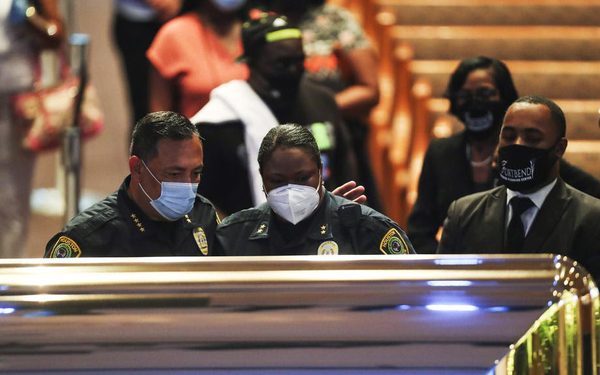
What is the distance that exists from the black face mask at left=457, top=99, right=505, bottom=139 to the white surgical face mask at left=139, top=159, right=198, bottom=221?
1.54m

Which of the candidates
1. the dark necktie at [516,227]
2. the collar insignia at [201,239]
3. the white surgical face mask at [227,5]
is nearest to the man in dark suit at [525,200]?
the dark necktie at [516,227]

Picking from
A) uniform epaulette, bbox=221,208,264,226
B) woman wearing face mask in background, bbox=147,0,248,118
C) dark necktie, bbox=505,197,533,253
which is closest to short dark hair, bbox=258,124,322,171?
uniform epaulette, bbox=221,208,264,226

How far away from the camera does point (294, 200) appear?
129 inches

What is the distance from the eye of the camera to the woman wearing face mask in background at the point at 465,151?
14.9 feet

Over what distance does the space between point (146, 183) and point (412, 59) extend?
15.6 ft

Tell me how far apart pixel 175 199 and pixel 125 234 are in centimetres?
15

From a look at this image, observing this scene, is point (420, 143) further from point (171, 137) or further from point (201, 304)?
point (201, 304)

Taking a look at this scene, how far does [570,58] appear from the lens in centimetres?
809

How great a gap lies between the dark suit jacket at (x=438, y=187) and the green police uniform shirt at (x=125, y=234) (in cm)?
120

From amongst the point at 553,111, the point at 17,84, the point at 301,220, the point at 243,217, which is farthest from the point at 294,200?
the point at 17,84

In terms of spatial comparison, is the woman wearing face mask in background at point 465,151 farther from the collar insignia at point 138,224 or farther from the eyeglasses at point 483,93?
the collar insignia at point 138,224

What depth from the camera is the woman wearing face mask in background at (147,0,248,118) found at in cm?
559

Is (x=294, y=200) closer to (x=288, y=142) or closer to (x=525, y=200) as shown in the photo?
(x=288, y=142)

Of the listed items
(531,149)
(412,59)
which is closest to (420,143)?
(412,59)
